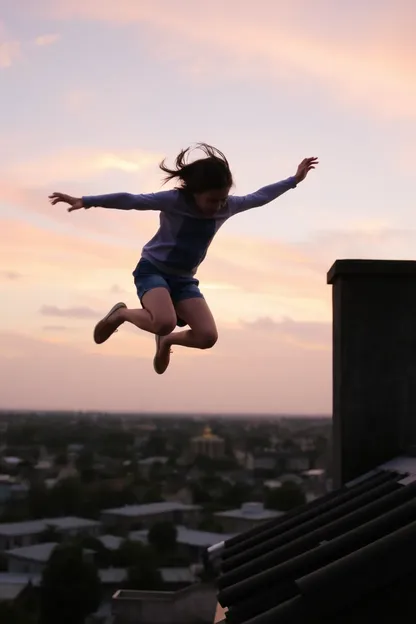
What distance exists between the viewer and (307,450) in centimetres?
13050

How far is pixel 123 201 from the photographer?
5.54 metres

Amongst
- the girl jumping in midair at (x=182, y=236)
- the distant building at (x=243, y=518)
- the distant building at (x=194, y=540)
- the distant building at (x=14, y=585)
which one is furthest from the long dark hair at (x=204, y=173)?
the distant building at (x=243, y=518)

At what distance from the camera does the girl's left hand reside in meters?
6.35

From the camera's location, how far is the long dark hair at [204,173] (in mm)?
5426

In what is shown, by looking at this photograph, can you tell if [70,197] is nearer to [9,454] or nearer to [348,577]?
[348,577]

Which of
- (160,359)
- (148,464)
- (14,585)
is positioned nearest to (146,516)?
(14,585)

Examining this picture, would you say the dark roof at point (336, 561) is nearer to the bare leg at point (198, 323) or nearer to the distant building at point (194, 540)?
the bare leg at point (198, 323)

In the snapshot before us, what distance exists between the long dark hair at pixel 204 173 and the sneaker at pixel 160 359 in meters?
1.38

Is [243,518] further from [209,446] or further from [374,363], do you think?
[209,446]

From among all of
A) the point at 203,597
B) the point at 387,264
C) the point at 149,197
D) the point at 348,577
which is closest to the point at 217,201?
the point at 149,197

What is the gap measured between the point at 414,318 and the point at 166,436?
139 metres

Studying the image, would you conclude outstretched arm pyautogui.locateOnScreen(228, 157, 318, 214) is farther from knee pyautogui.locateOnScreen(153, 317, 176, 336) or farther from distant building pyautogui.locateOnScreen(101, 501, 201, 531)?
distant building pyautogui.locateOnScreen(101, 501, 201, 531)

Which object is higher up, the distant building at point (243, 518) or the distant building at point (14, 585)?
the distant building at point (243, 518)

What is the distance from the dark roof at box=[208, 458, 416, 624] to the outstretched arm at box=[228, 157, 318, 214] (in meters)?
2.01
